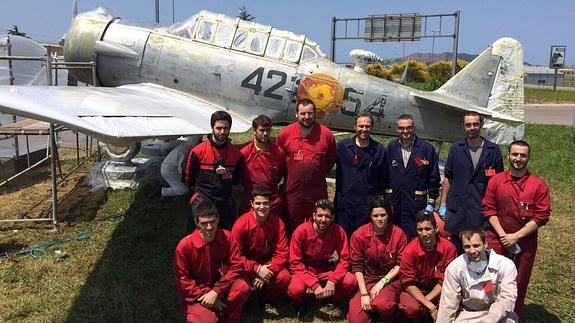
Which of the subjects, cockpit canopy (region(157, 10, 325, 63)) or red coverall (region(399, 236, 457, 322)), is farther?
cockpit canopy (region(157, 10, 325, 63))

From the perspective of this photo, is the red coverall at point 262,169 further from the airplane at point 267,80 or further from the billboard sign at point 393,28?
the billboard sign at point 393,28

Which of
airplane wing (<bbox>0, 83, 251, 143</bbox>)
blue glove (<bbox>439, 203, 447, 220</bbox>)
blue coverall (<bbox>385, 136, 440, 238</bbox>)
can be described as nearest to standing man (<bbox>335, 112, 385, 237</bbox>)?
blue coverall (<bbox>385, 136, 440, 238</bbox>)

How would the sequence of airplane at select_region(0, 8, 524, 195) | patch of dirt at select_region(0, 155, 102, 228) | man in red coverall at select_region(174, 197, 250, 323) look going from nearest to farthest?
man in red coverall at select_region(174, 197, 250, 323) → patch of dirt at select_region(0, 155, 102, 228) → airplane at select_region(0, 8, 524, 195)

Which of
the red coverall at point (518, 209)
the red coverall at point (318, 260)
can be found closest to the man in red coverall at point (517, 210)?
the red coverall at point (518, 209)

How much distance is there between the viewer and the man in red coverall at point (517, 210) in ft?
11.7

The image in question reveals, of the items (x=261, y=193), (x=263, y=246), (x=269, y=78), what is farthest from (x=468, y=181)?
(x=269, y=78)

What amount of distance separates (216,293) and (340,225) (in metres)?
1.45

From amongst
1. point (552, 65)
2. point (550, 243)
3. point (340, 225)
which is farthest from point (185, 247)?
point (552, 65)

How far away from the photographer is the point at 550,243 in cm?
608

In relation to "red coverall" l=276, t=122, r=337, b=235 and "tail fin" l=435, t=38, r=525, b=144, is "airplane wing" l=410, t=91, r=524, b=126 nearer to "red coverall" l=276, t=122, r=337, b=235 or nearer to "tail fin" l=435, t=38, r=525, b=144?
"tail fin" l=435, t=38, r=525, b=144

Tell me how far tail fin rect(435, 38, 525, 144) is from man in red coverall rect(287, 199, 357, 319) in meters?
4.82

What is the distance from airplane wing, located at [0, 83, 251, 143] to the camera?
366 cm

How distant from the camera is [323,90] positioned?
774 cm

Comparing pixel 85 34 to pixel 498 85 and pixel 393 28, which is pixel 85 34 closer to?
pixel 498 85
